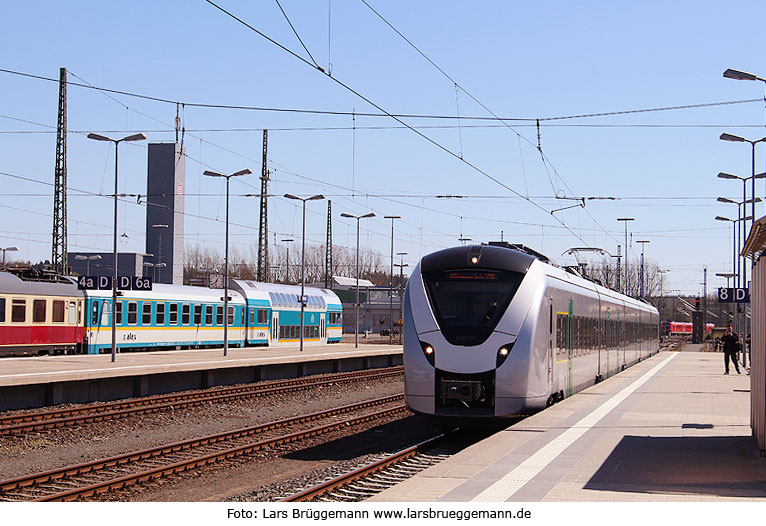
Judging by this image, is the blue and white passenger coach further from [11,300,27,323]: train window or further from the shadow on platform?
the shadow on platform

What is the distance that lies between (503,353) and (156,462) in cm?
593

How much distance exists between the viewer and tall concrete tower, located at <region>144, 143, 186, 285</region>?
7225cm

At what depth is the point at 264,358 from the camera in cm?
3419

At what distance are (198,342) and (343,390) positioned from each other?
13.0 m

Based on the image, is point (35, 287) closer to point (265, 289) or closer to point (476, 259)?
point (265, 289)

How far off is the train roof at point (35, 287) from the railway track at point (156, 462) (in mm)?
14305

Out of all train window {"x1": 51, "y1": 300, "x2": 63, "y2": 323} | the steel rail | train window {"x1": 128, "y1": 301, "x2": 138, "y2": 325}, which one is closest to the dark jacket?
the steel rail

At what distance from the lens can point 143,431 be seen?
19984mm

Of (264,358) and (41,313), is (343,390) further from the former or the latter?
(41,313)

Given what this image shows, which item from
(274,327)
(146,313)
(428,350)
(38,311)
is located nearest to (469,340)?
(428,350)

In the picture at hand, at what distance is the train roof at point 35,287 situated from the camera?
3123cm

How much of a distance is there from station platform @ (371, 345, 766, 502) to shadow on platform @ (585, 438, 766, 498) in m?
0.01

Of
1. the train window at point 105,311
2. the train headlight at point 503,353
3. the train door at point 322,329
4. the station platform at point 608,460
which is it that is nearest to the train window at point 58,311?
the train window at point 105,311

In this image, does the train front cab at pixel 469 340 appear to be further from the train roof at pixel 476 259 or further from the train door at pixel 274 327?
the train door at pixel 274 327
